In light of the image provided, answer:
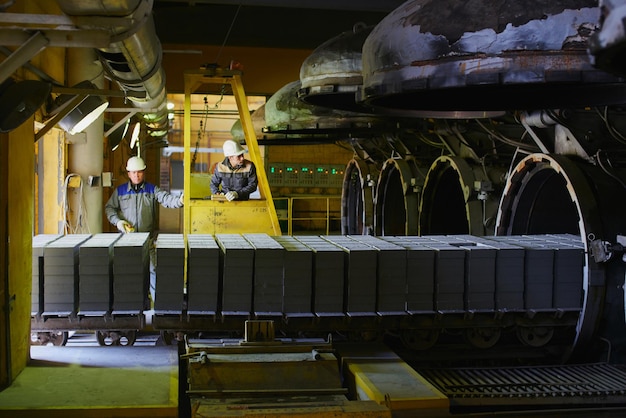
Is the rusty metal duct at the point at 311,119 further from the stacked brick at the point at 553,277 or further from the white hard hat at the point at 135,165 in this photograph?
the stacked brick at the point at 553,277

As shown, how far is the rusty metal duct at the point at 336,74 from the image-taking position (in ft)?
16.3

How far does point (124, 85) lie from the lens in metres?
6.59

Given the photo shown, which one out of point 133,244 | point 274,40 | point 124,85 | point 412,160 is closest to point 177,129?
point 274,40

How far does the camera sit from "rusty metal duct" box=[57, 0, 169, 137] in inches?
127

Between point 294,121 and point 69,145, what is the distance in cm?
261

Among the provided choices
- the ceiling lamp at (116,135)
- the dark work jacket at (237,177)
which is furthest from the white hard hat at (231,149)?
the ceiling lamp at (116,135)

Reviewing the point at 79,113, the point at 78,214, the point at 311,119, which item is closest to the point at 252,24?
Answer: the point at 311,119

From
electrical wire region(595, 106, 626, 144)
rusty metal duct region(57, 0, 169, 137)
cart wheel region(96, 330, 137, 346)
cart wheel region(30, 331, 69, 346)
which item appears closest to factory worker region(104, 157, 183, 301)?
rusty metal duct region(57, 0, 169, 137)

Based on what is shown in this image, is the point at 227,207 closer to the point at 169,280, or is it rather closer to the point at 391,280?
the point at 169,280

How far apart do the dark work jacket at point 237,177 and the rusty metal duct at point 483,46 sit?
5459 millimetres

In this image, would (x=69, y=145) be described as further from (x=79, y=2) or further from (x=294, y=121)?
(x=79, y=2)

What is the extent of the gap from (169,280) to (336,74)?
184 centimetres

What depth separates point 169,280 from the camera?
4766 mm

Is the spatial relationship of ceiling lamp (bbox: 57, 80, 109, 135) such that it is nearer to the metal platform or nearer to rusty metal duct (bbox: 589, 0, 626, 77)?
the metal platform
